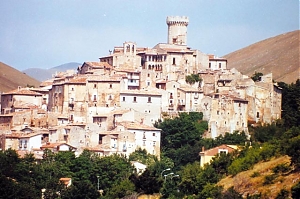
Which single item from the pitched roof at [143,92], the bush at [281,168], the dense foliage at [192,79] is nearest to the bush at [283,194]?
the bush at [281,168]

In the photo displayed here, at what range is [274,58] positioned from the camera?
14138 centimetres

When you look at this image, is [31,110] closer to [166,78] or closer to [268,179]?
[166,78]

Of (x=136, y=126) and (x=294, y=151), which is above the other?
(x=136, y=126)

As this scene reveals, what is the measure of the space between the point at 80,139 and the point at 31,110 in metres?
5.54

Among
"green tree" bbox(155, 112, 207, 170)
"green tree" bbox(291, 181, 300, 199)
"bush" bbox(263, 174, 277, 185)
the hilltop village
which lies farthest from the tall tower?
"green tree" bbox(291, 181, 300, 199)

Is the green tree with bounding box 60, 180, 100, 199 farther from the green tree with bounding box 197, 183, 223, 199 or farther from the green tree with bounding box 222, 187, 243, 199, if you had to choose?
the green tree with bounding box 222, 187, 243, 199

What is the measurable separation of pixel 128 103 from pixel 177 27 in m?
14.5

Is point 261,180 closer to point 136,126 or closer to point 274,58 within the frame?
point 136,126

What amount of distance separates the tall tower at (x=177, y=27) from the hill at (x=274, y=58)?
41.1 m

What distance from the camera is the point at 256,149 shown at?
2136 inches

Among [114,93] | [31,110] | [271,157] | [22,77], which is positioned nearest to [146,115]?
[114,93]

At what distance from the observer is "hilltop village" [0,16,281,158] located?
6881 centimetres

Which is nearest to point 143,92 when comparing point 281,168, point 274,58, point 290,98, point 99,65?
point 99,65

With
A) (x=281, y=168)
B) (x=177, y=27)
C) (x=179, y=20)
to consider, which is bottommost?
(x=281, y=168)
